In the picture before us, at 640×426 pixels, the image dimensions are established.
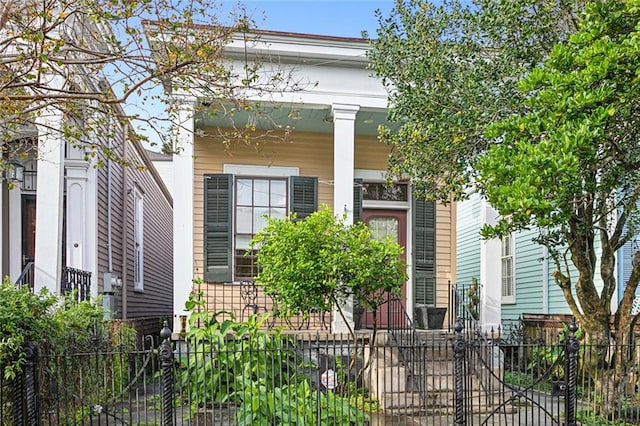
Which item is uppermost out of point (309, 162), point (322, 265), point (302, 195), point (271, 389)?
point (309, 162)

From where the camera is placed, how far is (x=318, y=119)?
10805 millimetres

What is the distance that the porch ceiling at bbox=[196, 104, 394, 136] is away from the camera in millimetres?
10164

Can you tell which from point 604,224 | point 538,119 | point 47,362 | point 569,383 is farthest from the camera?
point 604,224

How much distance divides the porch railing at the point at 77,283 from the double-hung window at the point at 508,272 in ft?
33.3

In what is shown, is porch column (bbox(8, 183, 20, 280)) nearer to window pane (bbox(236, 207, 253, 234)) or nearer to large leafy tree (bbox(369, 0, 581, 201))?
window pane (bbox(236, 207, 253, 234))

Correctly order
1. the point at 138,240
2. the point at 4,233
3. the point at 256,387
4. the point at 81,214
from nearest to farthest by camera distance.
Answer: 1. the point at 256,387
2. the point at 81,214
3. the point at 4,233
4. the point at 138,240

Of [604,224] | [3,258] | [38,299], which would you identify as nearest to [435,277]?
[604,224]

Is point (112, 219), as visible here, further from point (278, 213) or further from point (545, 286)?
point (545, 286)

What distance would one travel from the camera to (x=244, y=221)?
1090 centimetres

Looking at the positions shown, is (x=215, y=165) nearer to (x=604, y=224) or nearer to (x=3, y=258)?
(x=3, y=258)

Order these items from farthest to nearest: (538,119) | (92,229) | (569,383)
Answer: (92,229), (569,383), (538,119)

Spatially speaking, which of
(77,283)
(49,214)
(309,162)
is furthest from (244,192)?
(49,214)

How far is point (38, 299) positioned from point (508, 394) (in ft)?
21.2

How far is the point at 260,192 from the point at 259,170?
1.46 feet
